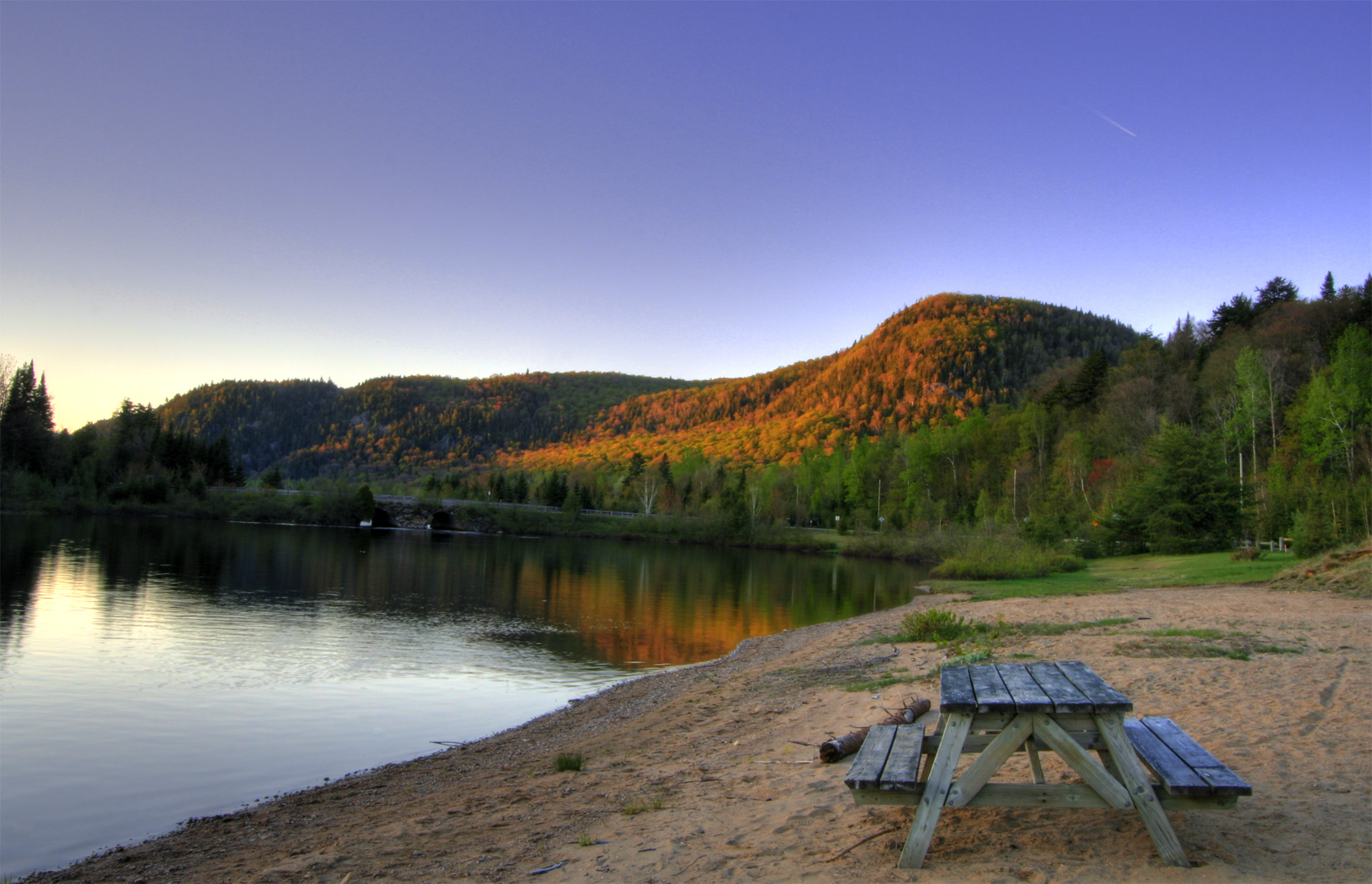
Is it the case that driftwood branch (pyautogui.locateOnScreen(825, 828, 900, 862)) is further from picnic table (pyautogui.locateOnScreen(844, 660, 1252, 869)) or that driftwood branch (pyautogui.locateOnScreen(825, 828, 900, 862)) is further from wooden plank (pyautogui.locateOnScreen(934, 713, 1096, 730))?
wooden plank (pyautogui.locateOnScreen(934, 713, 1096, 730))

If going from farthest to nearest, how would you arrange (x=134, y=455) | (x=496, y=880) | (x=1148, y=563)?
(x=134, y=455), (x=1148, y=563), (x=496, y=880)

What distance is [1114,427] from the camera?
218 feet

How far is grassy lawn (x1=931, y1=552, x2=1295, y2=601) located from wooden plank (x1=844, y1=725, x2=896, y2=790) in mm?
22757

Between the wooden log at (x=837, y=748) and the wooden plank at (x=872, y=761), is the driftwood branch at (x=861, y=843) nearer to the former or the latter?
the wooden plank at (x=872, y=761)

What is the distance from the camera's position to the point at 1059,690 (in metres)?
4.71

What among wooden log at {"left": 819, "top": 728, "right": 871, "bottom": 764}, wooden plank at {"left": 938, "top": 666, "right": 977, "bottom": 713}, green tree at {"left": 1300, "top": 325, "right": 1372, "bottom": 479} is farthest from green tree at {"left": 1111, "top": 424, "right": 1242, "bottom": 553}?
wooden plank at {"left": 938, "top": 666, "right": 977, "bottom": 713}

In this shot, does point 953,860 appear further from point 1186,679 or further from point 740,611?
point 740,611

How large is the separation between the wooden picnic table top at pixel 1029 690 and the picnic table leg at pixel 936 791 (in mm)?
112

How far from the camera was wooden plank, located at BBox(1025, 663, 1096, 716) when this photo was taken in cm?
434

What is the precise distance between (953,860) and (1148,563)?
3962 cm

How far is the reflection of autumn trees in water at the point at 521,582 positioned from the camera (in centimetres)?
2594

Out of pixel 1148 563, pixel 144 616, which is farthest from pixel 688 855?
pixel 1148 563

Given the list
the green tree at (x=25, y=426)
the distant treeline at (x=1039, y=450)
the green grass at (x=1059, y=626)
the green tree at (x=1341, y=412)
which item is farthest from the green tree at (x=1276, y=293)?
the green tree at (x=25, y=426)

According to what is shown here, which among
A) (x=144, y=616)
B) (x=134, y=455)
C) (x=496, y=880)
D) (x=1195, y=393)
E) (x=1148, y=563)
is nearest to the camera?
(x=496, y=880)
